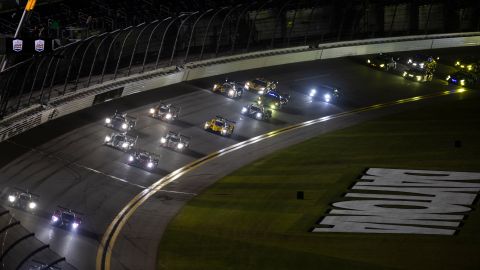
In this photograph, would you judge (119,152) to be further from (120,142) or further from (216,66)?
(216,66)

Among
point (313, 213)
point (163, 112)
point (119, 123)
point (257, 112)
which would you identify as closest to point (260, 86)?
point (257, 112)

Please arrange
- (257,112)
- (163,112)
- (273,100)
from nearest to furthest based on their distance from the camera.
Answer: (163,112) < (257,112) < (273,100)

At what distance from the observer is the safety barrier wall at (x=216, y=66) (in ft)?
Answer: 184

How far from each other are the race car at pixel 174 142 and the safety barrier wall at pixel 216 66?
6974 millimetres

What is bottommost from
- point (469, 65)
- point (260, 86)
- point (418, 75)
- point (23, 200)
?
point (23, 200)

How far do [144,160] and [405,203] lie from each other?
17.6 metres

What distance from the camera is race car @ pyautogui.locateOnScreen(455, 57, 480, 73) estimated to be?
3277 inches

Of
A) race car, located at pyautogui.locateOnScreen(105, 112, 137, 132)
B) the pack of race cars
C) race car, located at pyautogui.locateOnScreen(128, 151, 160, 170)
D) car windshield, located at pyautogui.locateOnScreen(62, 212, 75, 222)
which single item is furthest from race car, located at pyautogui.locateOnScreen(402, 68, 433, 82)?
car windshield, located at pyautogui.locateOnScreen(62, 212, 75, 222)

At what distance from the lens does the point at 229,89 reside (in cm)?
6944

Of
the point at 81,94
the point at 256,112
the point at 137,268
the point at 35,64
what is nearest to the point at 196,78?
the point at 256,112

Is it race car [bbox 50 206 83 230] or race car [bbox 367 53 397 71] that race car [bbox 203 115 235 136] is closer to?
race car [bbox 50 206 83 230]

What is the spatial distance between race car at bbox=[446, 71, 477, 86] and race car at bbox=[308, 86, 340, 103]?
14.7m

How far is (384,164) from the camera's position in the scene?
2345 inches

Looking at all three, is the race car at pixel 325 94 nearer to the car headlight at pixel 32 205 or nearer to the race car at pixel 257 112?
the race car at pixel 257 112
